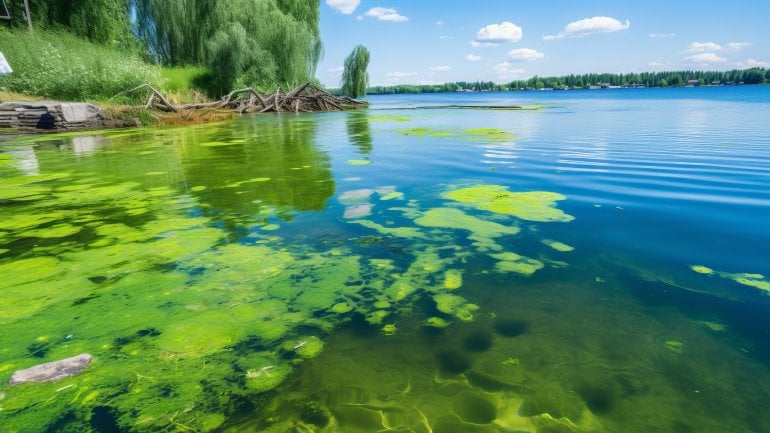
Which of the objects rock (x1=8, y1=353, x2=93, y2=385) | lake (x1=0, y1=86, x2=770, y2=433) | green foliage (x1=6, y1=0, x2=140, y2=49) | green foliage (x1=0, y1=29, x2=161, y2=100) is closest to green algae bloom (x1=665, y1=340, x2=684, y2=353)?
lake (x1=0, y1=86, x2=770, y2=433)

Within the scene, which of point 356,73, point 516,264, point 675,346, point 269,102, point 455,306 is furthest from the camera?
point 356,73

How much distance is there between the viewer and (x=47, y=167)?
6.67 meters

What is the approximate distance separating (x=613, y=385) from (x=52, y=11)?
2819 centimetres

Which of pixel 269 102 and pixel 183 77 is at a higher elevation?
pixel 183 77

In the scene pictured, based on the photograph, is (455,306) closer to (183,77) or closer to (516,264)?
(516,264)

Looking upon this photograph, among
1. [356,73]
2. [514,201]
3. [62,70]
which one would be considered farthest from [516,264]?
[356,73]

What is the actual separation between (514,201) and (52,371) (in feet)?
12.7

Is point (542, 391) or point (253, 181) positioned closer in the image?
point (542, 391)

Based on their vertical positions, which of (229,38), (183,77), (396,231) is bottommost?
(396,231)

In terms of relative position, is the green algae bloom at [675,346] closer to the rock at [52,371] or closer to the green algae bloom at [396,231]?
the green algae bloom at [396,231]

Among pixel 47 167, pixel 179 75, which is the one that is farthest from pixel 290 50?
pixel 47 167

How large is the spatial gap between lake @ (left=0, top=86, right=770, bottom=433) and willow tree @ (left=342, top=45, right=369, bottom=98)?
2709 cm

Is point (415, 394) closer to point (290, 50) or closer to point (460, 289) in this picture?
point (460, 289)

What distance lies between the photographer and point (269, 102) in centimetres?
2125
